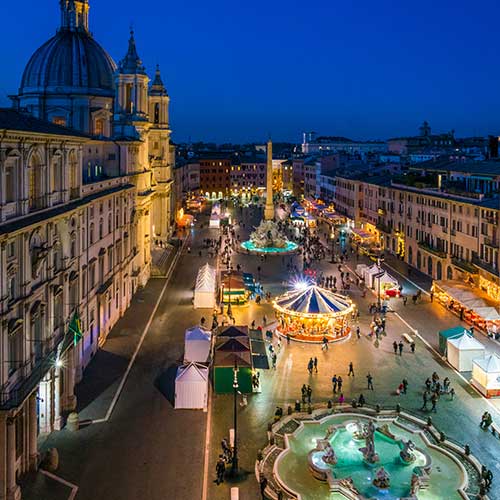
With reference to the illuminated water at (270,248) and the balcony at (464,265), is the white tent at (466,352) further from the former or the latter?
the illuminated water at (270,248)

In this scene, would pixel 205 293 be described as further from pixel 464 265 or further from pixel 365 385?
pixel 464 265

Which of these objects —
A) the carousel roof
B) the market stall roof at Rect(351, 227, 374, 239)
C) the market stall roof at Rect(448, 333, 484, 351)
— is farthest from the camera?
the market stall roof at Rect(351, 227, 374, 239)

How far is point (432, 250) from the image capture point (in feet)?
216

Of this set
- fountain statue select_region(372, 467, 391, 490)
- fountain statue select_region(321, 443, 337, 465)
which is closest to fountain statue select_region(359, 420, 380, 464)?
fountain statue select_region(321, 443, 337, 465)

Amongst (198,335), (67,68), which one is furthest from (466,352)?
(67,68)

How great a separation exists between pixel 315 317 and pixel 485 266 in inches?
691

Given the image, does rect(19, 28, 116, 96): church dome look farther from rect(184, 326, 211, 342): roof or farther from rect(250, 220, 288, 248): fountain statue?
rect(250, 220, 288, 248): fountain statue

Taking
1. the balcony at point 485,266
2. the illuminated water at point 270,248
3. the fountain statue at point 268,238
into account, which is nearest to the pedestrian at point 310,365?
the balcony at point 485,266

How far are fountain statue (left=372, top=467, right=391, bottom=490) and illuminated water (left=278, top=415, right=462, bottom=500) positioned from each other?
0.18m

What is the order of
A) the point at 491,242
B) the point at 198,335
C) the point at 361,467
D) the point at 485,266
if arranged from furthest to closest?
the point at 485,266 → the point at 491,242 → the point at 198,335 → the point at 361,467

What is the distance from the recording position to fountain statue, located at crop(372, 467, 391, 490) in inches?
960

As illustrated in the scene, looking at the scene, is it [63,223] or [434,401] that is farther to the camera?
[434,401]

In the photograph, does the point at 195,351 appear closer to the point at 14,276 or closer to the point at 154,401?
the point at 154,401

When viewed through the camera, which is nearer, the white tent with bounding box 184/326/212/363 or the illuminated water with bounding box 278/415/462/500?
the illuminated water with bounding box 278/415/462/500
